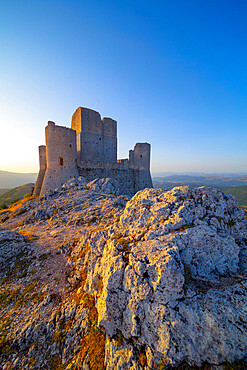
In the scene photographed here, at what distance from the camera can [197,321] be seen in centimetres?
394

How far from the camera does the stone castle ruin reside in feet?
81.8

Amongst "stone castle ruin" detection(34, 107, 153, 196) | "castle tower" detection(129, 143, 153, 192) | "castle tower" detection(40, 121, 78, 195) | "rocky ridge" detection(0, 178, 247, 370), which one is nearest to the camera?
"rocky ridge" detection(0, 178, 247, 370)

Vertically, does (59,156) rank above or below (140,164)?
above

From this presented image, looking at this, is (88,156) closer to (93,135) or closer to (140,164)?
(93,135)

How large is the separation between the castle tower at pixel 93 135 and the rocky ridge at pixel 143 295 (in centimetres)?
2346

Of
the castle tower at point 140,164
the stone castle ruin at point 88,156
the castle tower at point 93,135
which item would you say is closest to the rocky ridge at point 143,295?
the stone castle ruin at point 88,156

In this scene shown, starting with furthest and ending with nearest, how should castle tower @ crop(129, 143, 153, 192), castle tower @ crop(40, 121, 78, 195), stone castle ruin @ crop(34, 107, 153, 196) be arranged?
1. castle tower @ crop(129, 143, 153, 192)
2. stone castle ruin @ crop(34, 107, 153, 196)
3. castle tower @ crop(40, 121, 78, 195)

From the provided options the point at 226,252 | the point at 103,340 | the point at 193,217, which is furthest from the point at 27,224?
the point at 226,252

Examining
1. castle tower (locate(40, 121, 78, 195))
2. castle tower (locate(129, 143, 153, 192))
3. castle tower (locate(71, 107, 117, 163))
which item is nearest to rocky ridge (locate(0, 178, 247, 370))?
castle tower (locate(40, 121, 78, 195))

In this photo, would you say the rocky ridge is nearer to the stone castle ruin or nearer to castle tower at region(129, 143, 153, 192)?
the stone castle ruin

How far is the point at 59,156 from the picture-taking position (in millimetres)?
25016

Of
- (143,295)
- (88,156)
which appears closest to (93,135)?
(88,156)

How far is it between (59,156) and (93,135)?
28.5 feet

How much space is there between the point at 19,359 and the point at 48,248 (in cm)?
576
